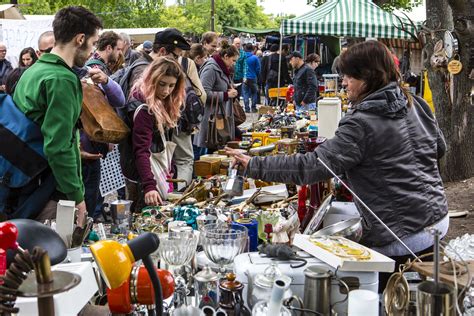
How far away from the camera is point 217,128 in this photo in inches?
279

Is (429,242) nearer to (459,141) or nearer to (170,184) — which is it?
(170,184)

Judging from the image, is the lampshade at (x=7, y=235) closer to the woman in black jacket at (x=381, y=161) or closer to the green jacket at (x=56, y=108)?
the woman in black jacket at (x=381, y=161)

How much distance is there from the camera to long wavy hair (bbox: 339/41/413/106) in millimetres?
2615

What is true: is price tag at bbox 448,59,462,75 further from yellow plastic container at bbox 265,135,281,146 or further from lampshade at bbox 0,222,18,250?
lampshade at bbox 0,222,18,250

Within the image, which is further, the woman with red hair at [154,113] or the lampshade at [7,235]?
the woman with red hair at [154,113]

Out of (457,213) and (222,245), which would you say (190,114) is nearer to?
(457,213)

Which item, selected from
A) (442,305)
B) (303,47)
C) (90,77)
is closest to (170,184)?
(90,77)

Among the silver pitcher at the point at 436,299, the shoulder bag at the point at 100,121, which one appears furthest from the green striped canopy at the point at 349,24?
the silver pitcher at the point at 436,299

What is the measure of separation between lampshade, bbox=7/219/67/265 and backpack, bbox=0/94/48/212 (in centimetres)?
154

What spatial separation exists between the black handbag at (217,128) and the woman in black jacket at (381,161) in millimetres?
4360

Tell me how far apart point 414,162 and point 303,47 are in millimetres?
18406

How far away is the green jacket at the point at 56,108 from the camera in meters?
2.85

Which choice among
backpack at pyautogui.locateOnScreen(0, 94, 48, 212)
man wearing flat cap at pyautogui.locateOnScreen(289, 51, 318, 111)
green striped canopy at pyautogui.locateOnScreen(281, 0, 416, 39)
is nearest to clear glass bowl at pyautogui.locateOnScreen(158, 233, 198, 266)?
backpack at pyautogui.locateOnScreen(0, 94, 48, 212)

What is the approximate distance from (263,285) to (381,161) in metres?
0.86
